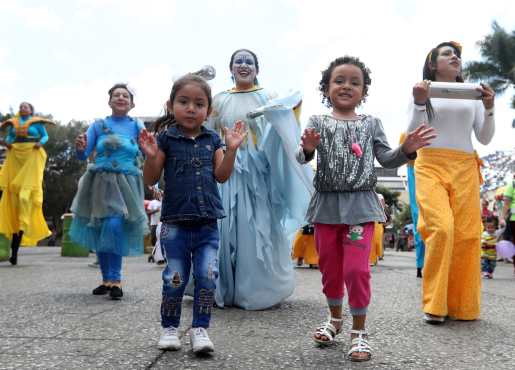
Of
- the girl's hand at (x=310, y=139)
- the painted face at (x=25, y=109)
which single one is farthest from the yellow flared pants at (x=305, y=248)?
the girl's hand at (x=310, y=139)

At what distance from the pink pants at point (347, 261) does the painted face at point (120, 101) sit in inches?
115

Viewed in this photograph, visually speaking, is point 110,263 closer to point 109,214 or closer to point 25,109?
point 109,214

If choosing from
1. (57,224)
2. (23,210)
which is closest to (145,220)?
(23,210)

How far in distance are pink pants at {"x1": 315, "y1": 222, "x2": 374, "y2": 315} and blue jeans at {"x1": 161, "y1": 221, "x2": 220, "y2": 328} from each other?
594mm

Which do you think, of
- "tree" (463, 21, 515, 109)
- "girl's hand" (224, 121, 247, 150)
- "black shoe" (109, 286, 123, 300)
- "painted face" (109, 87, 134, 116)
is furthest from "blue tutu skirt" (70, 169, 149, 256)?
"tree" (463, 21, 515, 109)

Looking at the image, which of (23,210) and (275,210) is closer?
(275,210)

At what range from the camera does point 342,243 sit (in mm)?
3188

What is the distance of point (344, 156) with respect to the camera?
3.20 meters

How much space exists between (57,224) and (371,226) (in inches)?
1524

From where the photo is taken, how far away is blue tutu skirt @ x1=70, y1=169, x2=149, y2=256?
17.3ft

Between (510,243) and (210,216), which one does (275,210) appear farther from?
(510,243)

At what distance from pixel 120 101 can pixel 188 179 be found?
273 centimetres

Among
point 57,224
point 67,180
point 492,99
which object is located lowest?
point 57,224

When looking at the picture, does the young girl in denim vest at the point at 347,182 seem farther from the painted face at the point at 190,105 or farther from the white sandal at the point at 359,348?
the painted face at the point at 190,105
